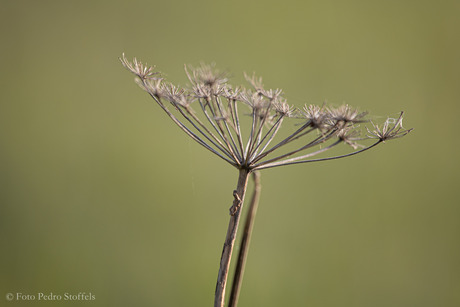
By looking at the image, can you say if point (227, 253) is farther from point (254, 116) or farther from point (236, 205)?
point (254, 116)

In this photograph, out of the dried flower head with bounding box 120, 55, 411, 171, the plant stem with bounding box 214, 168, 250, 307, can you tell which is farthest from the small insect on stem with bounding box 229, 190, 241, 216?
the dried flower head with bounding box 120, 55, 411, 171

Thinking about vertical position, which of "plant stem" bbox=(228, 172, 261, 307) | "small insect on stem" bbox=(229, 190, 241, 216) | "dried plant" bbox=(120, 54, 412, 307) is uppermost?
"dried plant" bbox=(120, 54, 412, 307)

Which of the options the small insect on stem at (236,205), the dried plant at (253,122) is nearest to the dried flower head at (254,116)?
the dried plant at (253,122)

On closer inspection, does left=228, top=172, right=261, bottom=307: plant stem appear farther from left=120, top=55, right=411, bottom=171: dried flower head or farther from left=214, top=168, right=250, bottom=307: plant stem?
left=120, top=55, right=411, bottom=171: dried flower head

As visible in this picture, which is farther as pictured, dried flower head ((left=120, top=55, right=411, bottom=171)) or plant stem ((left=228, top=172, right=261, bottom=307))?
dried flower head ((left=120, top=55, right=411, bottom=171))

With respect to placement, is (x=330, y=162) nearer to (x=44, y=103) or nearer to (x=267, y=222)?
(x=267, y=222)

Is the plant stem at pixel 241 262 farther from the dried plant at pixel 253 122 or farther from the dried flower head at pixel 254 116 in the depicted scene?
the dried flower head at pixel 254 116

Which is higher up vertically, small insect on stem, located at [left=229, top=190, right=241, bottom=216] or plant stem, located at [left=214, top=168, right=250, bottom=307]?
small insect on stem, located at [left=229, top=190, right=241, bottom=216]

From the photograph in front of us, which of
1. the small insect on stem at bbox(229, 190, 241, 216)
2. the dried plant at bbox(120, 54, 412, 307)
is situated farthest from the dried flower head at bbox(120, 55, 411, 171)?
the small insect on stem at bbox(229, 190, 241, 216)

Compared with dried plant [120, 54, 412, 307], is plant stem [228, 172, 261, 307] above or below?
below

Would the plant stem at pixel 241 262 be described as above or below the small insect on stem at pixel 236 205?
below

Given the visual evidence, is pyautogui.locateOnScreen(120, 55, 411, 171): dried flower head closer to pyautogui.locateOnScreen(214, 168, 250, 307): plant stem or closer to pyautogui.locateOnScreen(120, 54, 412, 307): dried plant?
pyautogui.locateOnScreen(120, 54, 412, 307): dried plant

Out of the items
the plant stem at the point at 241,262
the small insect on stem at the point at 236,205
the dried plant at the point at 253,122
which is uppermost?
the dried plant at the point at 253,122
